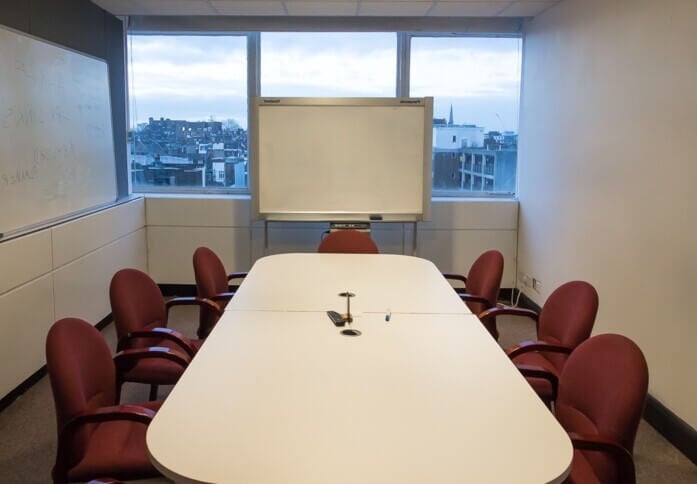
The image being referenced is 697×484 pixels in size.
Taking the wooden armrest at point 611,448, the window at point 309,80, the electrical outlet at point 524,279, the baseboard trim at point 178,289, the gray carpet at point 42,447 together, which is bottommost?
the gray carpet at point 42,447

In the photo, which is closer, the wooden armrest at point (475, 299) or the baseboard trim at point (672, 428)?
the baseboard trim at point (672, 428)

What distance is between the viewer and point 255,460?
4.91 ft

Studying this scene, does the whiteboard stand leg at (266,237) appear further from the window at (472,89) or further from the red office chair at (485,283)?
the red office chair at (485,283)

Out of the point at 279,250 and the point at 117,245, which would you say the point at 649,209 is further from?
the point at 117,245

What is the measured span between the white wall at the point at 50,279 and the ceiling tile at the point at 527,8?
358 cm

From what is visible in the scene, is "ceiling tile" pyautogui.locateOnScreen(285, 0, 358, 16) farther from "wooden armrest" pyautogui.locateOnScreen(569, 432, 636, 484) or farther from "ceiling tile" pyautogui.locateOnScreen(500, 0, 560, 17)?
"wooden armrest" pyautogui.locateOnScreen(569, 432, 636, 484)

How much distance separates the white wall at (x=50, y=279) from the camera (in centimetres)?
340

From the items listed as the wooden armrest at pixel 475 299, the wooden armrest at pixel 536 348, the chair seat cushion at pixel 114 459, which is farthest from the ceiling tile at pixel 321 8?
the chair seat cushion at pixel 114 459

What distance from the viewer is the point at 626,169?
12.0ft

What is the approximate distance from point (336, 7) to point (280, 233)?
2068 millimetres

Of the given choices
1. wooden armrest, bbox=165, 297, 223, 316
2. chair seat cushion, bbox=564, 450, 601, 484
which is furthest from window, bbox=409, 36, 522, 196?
chair seat cushion, bbox=564, 450, 601, 484

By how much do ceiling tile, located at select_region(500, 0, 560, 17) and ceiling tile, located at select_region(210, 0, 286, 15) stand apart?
6.08 feet

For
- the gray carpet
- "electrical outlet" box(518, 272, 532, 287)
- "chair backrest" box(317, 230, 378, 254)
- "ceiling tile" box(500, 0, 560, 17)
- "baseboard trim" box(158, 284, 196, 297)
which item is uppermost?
"ceiling tile" box(500, 0, 560, 17)

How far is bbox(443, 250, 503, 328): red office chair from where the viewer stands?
11.5 ft
